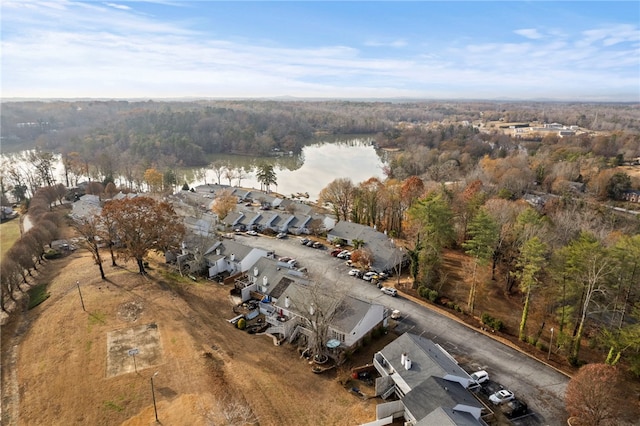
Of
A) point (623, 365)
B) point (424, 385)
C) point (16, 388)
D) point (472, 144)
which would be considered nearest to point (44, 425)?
Answer: point (16, 388)

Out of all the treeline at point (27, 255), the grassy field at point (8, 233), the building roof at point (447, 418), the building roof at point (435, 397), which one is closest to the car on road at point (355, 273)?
the building roof at point (435, 397)

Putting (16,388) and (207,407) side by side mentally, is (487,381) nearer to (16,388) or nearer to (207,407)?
(207,407)

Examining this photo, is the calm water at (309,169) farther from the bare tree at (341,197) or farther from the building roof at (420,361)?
the building roof at (420,361)

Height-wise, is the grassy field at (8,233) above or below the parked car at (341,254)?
below

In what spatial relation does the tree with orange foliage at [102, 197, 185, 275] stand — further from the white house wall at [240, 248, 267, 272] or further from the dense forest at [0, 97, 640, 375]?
the dense forest at [0, 97, 640, 375]

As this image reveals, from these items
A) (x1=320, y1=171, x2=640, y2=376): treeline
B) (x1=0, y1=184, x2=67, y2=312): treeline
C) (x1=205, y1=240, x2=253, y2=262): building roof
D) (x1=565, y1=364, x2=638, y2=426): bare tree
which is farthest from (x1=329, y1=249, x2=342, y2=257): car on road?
(x1=0, y1=184, x2=67, y2=312): treeline

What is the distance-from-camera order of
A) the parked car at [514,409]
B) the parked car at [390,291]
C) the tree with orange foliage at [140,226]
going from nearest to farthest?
the parked car at [514,409] → the parked car at [390,291] → the tree with orange foliage at [140,226]

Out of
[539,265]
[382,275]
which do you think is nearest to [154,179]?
[382,275]

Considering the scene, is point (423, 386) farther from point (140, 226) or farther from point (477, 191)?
point (477, 191)
